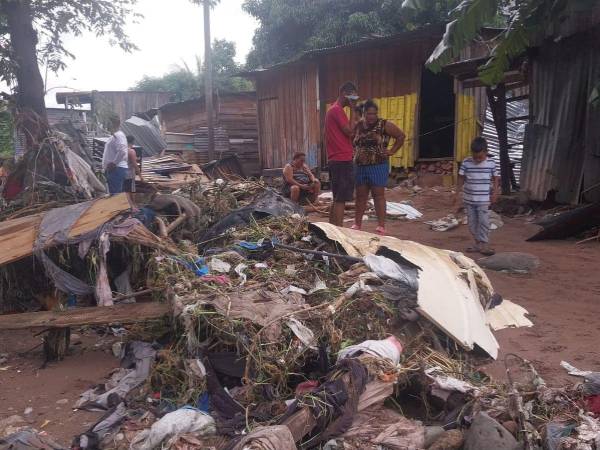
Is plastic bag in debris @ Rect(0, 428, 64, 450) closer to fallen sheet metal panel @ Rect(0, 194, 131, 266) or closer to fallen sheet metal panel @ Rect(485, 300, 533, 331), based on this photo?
fallen sheet metal panel @ Rect(0, 194, 131, 266)

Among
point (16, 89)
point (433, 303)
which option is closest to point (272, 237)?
point (433, 303)

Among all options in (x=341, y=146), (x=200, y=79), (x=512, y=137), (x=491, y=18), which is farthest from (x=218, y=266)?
(x=200, y=79)

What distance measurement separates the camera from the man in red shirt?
624 centimetres

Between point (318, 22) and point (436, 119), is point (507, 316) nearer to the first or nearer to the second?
point (436, 119)

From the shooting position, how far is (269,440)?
7.95ft

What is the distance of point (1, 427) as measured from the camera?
10.8ft

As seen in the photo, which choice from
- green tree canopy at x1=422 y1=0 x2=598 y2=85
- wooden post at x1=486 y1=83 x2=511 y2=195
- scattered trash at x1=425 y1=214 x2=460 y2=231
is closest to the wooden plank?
green tree canopy at x1=422 y1=0 x2=598 y2=85

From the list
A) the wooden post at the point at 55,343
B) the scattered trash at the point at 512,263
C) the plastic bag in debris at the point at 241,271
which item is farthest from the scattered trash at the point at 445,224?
the wooden post at the point at 55,343

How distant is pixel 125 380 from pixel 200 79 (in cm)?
2543

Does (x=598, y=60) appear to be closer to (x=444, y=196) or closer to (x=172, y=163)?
(x=444, y=196)

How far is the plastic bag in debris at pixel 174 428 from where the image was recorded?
282 centimetres

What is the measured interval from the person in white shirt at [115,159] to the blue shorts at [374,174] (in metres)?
4.26

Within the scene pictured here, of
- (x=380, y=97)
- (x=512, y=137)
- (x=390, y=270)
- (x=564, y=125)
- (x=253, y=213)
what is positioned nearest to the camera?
(x=390, y=270)

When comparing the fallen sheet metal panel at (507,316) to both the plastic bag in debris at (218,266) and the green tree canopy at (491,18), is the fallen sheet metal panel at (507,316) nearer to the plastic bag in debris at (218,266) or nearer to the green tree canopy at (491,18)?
the plastic bag in debris at (218,266)
